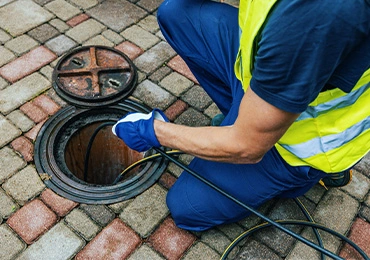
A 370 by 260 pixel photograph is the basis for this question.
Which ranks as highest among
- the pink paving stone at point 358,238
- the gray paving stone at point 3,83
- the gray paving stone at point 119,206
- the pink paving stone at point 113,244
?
the gray paving stone at point 3,83

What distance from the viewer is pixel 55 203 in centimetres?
252

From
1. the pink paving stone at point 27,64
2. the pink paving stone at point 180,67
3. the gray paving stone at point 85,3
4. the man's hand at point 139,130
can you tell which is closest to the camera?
the man's hand at point 139,130

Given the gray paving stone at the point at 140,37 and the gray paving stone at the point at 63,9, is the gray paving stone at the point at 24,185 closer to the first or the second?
the gray paving stone at the point at 140,37

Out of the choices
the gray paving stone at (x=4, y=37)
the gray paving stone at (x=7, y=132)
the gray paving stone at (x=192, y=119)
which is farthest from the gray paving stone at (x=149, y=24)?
the gray paving stone at (x=7, y=132)

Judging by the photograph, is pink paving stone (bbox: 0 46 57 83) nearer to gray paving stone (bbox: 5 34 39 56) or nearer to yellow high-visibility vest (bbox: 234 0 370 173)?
gray paving stone (bbox: 5 34 39 56)

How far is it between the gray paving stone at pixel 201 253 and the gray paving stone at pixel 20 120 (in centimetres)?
136

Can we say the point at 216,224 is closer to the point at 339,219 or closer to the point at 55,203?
the point at 339,219

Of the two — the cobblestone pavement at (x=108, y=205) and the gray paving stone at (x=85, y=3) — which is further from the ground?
the gray paving stone at (x=85, y=3)

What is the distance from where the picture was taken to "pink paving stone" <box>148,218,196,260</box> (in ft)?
7.81

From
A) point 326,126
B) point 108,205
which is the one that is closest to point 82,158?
point 108,205

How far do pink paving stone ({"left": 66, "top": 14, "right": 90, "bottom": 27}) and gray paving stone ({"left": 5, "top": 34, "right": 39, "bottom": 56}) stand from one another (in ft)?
1.17

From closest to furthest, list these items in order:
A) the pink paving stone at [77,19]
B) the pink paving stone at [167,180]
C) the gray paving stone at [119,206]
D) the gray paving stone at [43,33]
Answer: the gray paving stone at [119,206], the pink paving stone at [167,180], the gray paving stone at [43,33], the pink paving stone at [77,19]

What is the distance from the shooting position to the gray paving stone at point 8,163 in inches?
103

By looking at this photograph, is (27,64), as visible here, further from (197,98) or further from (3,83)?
(197,98)
